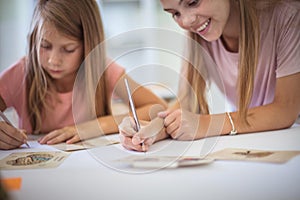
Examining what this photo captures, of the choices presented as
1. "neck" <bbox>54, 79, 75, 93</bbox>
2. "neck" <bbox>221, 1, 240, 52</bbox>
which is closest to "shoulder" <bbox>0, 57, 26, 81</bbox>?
"neck" <bbox>54, 79, 75, 93</bbox>

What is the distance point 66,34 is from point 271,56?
1.82 feet

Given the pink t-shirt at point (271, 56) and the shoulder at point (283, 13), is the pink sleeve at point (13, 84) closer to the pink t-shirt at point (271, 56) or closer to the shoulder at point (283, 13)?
the pink t-shirt at point (271, 56)

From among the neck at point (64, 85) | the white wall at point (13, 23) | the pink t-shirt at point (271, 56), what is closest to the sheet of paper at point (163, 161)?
the pink t-shirt at point (271, 56)

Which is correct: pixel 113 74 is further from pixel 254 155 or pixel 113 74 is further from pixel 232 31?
pixel 254 155

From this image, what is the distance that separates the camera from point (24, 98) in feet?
3.69

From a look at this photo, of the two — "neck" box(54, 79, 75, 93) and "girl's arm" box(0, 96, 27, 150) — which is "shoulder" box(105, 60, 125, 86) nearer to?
"neck" box(54, 79, 75, 93)

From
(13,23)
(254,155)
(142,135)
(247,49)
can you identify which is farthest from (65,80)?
(13,23)

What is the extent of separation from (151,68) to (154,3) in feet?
5.76

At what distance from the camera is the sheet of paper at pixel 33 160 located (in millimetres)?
736

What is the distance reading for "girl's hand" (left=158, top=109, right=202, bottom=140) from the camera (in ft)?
2.92

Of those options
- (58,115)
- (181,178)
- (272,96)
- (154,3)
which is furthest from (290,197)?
(154,3)

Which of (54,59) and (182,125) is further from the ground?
(54,59)

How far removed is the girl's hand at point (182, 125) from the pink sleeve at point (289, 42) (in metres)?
0.26

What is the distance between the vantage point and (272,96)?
1.01 metres
